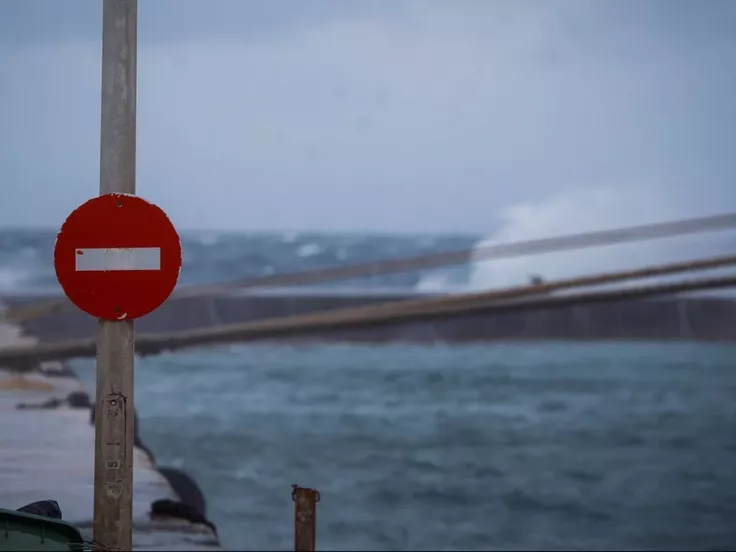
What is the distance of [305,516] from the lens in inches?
135

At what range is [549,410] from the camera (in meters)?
6.19

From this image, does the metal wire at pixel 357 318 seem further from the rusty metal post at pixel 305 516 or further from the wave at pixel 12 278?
the rusty metal post at pixel 305 516

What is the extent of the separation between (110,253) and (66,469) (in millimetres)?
2282

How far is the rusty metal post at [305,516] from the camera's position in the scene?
3410 millimetres

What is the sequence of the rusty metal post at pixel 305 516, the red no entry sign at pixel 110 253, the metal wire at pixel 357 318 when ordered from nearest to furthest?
the red no entry sign at pixel 110 253
the rusty metal post at pixel 305 516
the metal wire at pixel 357 318

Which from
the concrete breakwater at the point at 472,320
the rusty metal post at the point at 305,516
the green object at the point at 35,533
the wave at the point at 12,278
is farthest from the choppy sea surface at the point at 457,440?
the green object at the point at 35,533

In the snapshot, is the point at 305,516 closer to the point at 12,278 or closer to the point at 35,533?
the point at 35,533

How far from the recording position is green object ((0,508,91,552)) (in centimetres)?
227

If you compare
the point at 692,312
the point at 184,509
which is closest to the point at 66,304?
the point at 184,509

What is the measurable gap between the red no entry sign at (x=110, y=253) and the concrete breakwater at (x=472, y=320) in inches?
92.0

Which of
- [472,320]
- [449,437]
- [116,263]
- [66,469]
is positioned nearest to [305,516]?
[116,263]

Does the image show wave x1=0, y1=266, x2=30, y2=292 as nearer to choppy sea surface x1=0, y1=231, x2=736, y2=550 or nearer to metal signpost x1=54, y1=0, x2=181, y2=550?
choppy sea surface x1=0, y1=231, x2=736, y2=550

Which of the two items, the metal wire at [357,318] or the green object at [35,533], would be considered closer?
the green object at [35,533]

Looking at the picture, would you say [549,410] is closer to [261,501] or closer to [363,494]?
[363,494]
